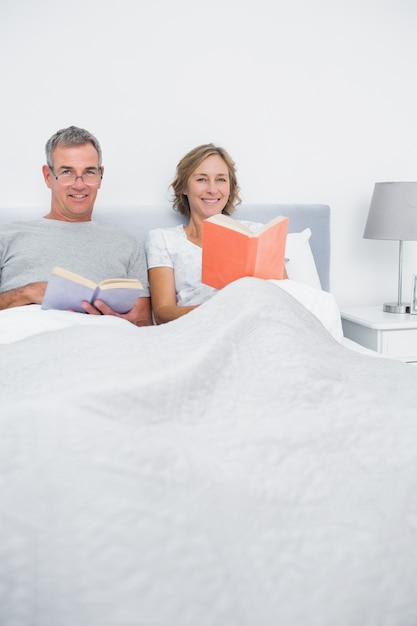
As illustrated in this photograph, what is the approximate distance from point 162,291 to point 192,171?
19.3 inches

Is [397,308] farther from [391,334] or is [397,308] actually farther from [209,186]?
[209,186]

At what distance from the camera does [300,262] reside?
85.9 inches

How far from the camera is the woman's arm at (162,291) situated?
75.4 inches

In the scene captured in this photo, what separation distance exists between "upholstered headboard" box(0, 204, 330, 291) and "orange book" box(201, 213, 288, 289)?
65 centimetres

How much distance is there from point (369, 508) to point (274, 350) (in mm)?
292

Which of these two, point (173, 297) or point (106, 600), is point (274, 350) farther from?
point (173, 297)

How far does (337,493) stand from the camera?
666mm

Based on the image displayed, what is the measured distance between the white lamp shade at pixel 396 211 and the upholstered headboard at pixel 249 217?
→ 22 centimetres

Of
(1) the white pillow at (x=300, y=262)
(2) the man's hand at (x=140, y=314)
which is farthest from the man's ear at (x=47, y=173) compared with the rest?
(1) the white pillow at (x=300, y=262)

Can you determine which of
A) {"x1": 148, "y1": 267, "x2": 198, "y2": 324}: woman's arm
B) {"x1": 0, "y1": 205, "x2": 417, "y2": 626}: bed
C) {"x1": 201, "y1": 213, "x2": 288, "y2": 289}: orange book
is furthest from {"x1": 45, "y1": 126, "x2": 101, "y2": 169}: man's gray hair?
{"x1": 0, "y1": 205, "x2": 417, "y2": 626}: bed

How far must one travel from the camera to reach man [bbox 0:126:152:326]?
1.79 metres

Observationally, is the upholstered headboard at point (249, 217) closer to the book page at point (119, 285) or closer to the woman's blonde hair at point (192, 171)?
the woman's blonde hair at point (192, 171)

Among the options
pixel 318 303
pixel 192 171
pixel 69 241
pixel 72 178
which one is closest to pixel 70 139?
pixel 72 178

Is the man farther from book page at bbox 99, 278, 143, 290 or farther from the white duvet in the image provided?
the white duvet
